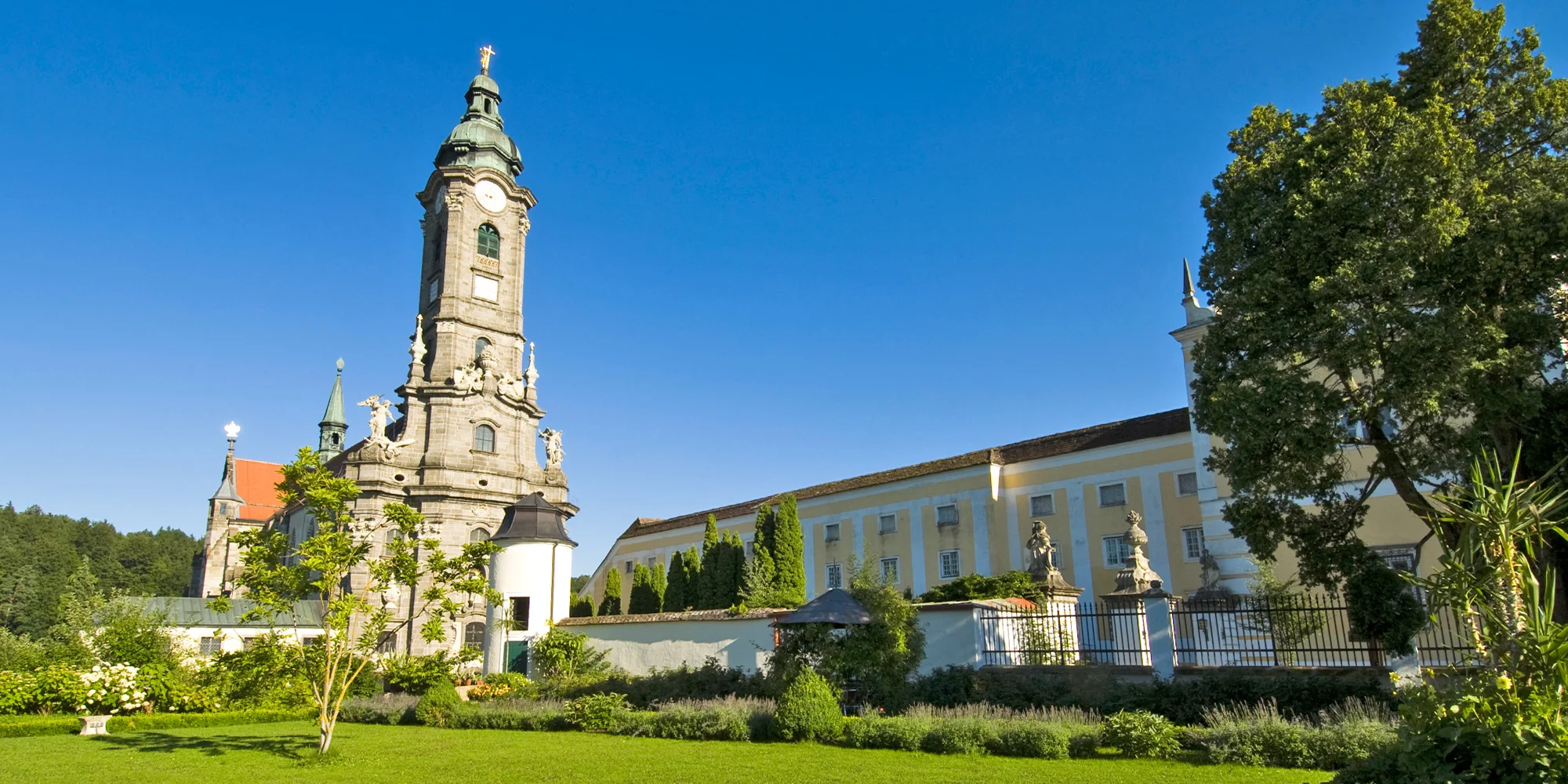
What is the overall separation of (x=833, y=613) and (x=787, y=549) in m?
18.5

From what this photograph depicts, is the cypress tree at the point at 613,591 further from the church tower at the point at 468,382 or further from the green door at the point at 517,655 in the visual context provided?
the green door at the point at 517,655

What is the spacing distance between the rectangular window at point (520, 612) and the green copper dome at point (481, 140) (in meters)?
27.8

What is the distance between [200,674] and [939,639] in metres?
17.9

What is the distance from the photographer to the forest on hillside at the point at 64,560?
69.6 m

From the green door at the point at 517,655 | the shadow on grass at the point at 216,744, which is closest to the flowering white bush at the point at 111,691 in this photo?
the shadow on grass at the point at 216,744

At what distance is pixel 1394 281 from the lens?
46.4 feet

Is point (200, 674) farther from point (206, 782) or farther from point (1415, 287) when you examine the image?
point (1415, 287)

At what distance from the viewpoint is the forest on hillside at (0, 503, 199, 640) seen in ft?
228

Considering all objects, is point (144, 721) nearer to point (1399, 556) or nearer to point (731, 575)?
point (731, 575)

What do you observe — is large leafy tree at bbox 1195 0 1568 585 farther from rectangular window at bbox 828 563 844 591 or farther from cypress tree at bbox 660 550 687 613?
rectangular window at bbox 828 563 844 591

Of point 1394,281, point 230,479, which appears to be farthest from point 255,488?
point 1394,281

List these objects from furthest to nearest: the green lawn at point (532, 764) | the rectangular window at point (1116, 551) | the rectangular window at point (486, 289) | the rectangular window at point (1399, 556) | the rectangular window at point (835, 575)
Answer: the rectangular window at point (486, 289) → the rectangular window at point (835, 575) → the rectangular window at point (1116, 551) → the rectangular window at point (1399, 556) → the green lawn at point (532, 764)

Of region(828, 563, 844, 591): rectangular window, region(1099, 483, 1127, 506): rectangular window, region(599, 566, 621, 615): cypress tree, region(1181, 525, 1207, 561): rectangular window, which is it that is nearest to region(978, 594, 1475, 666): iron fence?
region(1181, 525, 1207, 561): rectangular window

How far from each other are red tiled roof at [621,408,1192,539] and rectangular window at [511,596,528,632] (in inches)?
778
